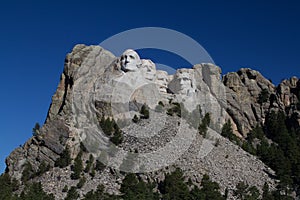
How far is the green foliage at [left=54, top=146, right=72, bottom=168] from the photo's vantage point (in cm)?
7314

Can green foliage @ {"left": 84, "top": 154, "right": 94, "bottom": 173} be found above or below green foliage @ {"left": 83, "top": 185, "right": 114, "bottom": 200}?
above

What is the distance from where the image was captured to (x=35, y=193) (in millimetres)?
63562

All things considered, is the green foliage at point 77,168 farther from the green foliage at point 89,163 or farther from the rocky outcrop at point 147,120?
the rocky outcrop at point 147,120

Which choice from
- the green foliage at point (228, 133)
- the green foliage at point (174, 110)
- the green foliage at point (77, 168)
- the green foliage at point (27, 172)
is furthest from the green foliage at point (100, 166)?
the green foliage at point (228, 133)

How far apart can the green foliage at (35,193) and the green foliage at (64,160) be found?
6.62 m

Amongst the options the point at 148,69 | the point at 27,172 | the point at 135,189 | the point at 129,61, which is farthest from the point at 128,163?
the point at 148,69

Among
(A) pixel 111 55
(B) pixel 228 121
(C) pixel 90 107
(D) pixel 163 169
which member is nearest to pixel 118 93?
(C) pixel 90 107

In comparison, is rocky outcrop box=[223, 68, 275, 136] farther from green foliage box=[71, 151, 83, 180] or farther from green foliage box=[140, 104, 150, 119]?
green foliage box=[71, 151, 83, 180]

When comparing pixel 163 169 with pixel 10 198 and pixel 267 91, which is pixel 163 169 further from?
pixel 267 91

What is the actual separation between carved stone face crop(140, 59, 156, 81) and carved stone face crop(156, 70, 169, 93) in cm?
178

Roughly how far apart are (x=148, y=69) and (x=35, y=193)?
3576 centimetres

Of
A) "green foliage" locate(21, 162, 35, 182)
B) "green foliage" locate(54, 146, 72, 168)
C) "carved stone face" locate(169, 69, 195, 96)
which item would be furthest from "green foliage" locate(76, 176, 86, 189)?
"carved stone face" locate(169, 69, 195, 96)

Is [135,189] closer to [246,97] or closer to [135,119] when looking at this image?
[135,119]

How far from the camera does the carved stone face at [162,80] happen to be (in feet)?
301
